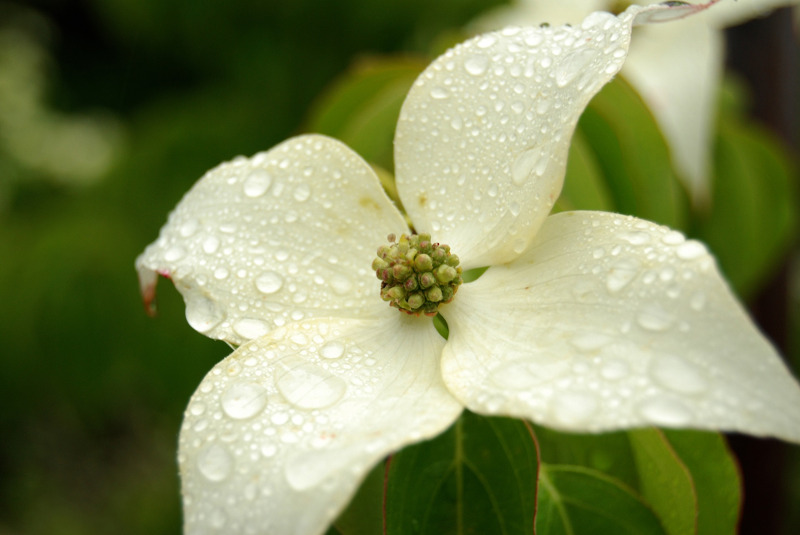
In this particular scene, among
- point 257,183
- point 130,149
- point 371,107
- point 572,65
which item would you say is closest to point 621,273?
point 572,65

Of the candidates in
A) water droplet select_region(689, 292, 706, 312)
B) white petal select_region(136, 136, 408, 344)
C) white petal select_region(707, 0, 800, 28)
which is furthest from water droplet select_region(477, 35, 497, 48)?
white petal select_region(707, 0, 800, 28)

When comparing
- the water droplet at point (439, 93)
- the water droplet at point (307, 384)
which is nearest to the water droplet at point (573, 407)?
the water droplet at point (307, 384)

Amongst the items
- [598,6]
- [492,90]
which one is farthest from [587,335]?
[598,6]

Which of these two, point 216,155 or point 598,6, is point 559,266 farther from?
point 216,155

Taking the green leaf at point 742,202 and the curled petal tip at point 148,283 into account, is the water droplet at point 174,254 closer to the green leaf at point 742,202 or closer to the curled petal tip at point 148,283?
the curled petal tip at point 148,283

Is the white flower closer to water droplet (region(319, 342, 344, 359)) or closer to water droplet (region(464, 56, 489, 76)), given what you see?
water droplet (region(464, 56, 489, 76))
